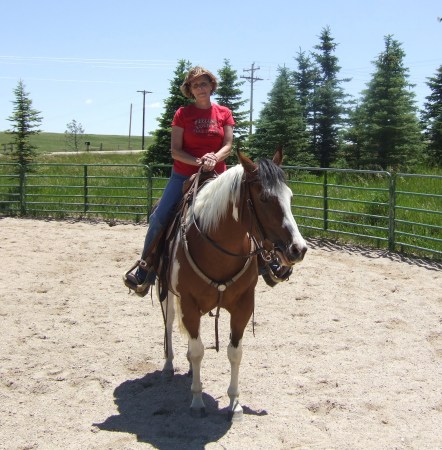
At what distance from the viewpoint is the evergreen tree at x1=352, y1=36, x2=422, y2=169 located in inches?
733

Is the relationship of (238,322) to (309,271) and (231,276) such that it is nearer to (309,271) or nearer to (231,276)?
(231,276)

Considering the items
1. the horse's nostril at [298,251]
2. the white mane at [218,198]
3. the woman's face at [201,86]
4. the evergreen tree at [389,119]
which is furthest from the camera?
the evergreen tree at [389,119]

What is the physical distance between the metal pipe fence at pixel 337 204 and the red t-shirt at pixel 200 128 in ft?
17.1

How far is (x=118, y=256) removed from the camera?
880 centimetres

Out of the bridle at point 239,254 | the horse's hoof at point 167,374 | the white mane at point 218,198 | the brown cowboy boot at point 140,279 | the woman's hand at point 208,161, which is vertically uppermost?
the woman's hand at point 208,161

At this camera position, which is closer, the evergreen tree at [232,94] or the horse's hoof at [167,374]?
the horse's hoof at [167,374]

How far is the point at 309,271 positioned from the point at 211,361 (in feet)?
11.2

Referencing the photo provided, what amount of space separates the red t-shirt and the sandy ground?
1850 millimetres

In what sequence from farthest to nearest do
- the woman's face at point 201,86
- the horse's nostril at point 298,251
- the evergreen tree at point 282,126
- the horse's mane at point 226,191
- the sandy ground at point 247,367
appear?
1. the evergreen tree at point 282,126
2. the woman's face at point 201,86
3. the sandy ground at point 247,367
4. the horse's mane at point 226,191
5. the horse's nostril at point 298,251

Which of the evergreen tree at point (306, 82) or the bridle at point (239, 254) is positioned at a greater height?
the evergreen tree at point (306, 82)

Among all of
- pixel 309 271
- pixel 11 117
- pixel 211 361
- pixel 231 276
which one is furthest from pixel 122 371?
pixel 11 117

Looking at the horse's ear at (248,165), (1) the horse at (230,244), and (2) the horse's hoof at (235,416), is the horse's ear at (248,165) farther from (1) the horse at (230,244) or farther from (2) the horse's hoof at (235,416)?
(2) the horse's hoof at (235,416)

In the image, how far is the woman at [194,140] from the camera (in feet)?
13.0

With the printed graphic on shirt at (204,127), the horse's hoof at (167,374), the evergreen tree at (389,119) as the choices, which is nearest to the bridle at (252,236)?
the printed graphic on shirt at (204,127)
